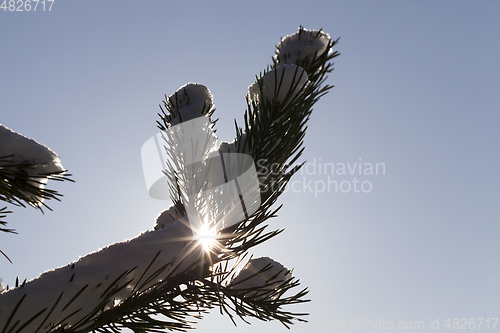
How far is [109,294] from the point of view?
1.15m

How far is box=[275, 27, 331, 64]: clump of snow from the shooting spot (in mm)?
1864

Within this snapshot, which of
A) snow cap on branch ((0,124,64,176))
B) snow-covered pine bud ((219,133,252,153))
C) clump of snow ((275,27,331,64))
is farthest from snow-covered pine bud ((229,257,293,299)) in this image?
clump of snow ((275,27,331,64))

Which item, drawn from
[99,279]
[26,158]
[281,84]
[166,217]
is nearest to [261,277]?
[166,217]

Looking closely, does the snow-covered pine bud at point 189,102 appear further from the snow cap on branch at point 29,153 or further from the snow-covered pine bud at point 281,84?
the snow cap on branch at point 29,153

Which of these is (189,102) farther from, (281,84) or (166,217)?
(166,217)

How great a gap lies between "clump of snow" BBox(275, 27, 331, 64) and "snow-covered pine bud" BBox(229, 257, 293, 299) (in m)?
1.31

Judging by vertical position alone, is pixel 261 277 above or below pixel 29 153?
below

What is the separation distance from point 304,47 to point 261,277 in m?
1.47

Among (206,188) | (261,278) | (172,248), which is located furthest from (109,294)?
(261,278)

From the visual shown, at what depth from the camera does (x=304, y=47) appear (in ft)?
6.15

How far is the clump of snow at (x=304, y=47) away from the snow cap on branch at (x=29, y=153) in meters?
1.41

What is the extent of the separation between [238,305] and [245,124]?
1.06 meters

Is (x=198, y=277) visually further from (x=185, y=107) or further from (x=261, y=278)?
(x=185, y=107)

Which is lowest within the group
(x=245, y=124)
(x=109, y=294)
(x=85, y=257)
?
(x=109, y=294)
